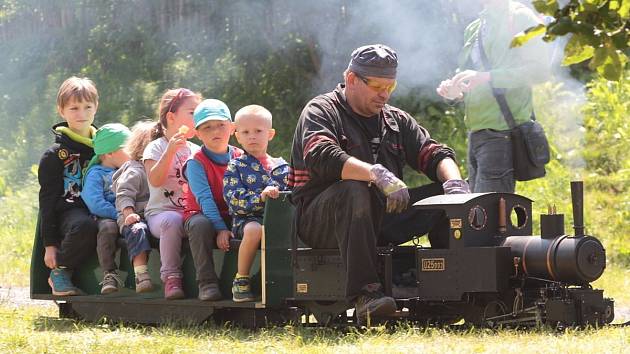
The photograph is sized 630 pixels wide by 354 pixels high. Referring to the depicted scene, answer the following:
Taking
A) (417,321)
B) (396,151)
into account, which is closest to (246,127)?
(396,151)

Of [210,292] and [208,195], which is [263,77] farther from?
[210,292]

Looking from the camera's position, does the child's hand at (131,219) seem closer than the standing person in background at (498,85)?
Yes

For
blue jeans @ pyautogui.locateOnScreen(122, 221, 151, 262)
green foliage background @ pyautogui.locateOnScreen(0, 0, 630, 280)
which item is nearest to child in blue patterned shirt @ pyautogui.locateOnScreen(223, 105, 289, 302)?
blue jeans @ pyautogui.locateOnScreen(122, 221, 151, 262)

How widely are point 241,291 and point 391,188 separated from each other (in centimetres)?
124

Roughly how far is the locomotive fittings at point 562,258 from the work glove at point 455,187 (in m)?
0.45

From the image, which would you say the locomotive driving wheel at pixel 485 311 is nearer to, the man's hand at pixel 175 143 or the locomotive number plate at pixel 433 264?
the locomotive number plate at pixel 433 264

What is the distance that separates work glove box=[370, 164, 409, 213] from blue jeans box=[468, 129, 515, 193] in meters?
1.92

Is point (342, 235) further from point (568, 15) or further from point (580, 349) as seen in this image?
point (568, 15)

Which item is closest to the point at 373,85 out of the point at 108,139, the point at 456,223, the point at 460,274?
the point at 456,223

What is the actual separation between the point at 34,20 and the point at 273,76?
208 inches

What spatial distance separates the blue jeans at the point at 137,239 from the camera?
287 inches

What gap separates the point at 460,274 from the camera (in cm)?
611

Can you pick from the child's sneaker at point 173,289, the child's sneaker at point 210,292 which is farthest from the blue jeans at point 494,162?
the child's sneaker at point 173,289

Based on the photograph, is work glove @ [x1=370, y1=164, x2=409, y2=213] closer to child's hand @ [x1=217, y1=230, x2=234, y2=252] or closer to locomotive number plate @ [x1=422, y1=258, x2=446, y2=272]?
locomotive number plate @ [x1=422, y1=258, x2=446, y2=272]
